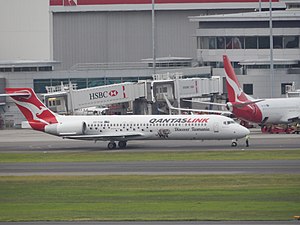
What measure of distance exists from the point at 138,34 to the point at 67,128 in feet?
212

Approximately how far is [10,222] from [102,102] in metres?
67.9

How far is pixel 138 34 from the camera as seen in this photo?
494 feet

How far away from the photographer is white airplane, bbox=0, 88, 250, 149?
8469cm

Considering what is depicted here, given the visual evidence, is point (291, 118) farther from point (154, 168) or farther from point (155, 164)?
point (154, 168)

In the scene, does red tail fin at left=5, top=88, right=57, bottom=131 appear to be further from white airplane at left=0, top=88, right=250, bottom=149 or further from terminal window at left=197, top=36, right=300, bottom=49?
terminal window at left=197, top=36, right=300, bottom=49

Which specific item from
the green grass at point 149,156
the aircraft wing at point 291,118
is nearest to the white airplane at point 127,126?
the green grass at point 149,156

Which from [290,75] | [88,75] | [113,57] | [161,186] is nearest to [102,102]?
[88,75]

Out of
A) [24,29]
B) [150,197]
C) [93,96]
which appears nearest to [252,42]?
[93,96]

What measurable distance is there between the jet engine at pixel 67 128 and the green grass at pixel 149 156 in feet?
18.4

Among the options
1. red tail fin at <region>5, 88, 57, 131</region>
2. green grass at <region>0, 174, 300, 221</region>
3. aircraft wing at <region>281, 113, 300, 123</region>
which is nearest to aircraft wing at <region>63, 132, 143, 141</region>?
red tail fin at <region>5, 88, 57, 131</region>

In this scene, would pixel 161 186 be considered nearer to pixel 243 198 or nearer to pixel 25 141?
pixel 243 198

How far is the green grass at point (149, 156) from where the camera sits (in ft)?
242

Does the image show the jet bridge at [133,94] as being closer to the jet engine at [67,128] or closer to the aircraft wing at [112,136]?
the jet engine at [67,128]

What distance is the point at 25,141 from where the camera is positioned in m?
98.2
